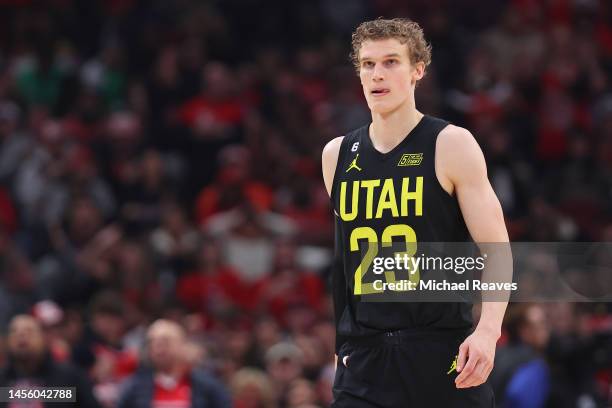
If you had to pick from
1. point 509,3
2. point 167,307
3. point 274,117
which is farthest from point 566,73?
point 167,307

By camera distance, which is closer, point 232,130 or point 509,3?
point 232,130

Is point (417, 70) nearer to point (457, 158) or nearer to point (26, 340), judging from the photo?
point (457, 158)

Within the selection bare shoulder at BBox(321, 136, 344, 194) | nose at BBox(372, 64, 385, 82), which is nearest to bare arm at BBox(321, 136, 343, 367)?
bare shoulder at BBox(321, 136, 344, 194)

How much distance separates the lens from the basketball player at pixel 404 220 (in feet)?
16.3

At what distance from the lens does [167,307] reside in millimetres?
10852

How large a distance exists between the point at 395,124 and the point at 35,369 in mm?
4238

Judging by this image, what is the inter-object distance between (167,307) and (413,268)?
19.9 ft

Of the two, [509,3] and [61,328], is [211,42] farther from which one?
[61,328]

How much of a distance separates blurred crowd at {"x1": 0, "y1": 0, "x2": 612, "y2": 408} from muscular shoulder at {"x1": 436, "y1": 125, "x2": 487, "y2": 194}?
12.5 ft

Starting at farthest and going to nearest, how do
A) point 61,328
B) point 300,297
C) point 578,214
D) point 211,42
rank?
point 211,42 < point 578,214 < point 300,297 < point 61,328

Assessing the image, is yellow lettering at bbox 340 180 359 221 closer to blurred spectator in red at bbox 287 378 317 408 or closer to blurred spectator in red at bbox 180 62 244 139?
blurred spectator in red at bbox 287 378 317 408

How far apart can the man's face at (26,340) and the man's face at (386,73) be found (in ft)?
13.8

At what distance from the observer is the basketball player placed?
16.3ft

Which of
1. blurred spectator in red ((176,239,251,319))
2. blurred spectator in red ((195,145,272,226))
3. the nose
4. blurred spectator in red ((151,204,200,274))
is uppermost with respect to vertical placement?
blurred spectator in red ((195,145,272,226))
